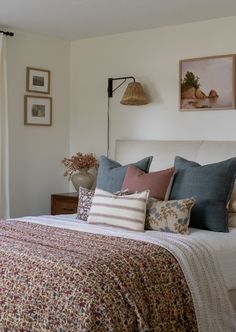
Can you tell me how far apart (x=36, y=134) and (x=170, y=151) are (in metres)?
1.52

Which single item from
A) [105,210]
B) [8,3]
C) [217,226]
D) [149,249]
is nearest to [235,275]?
[217,226]

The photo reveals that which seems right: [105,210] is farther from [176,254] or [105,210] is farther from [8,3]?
[8,3]

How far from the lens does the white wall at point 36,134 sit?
15.3 ft

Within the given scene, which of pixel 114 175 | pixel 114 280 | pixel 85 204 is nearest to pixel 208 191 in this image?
pixel 114 175

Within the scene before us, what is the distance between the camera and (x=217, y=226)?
3047 millimetres

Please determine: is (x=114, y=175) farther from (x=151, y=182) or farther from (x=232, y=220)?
(x=232, y=220)

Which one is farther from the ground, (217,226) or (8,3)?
(8,3)

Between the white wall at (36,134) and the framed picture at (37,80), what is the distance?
0.15 feet

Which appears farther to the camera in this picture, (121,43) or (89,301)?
(121,43)

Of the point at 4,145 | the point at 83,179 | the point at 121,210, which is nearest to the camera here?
the point at 121,210

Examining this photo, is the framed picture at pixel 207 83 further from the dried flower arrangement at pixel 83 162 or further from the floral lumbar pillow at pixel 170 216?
the floral lumbar pillow at pixel 170 216

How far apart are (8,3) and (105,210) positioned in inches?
72.3

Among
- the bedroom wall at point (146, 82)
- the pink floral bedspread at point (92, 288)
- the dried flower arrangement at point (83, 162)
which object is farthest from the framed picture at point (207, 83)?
the pink floral bedspread at point (92, 288)

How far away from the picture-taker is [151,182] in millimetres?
3260
